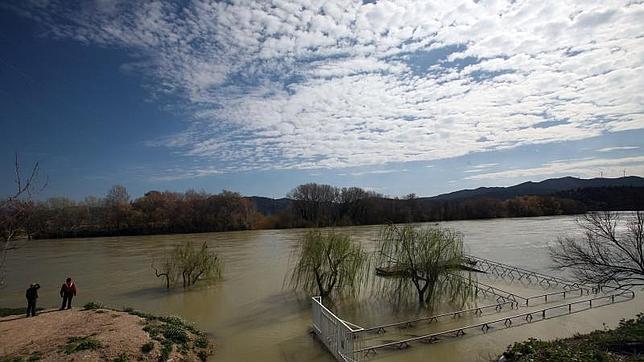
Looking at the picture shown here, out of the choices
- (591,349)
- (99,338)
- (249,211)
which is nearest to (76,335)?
(99,338)

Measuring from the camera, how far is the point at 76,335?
493 inches

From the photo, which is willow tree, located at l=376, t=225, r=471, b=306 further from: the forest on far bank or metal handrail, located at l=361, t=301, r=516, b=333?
the forest on far bank

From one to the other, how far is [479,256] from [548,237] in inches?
692

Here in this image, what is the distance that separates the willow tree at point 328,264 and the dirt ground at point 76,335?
793cm

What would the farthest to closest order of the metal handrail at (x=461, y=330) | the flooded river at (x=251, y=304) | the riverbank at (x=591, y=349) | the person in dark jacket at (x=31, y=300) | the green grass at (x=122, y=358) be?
the person in dark jacket at (x=31, y=300) < the flooded river at (x=251, y=304) < the metal handrail at (x=461, y=330) < the green grass at (x=122, y=358) < the riverbank at (x=591, y=349)

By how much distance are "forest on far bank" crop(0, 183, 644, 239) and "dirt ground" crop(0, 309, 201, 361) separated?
58933mm

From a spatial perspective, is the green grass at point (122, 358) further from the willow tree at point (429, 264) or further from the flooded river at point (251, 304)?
the willow tree at point (429, 264)

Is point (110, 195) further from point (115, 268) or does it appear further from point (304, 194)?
point (115, 268)

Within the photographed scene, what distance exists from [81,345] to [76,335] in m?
1.43

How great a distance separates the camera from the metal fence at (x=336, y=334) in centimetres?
1136

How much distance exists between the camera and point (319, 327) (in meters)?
14.0

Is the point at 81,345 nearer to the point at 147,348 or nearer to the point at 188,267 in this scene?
the point at 147,348

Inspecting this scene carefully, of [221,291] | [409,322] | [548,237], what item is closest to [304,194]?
[548,237]

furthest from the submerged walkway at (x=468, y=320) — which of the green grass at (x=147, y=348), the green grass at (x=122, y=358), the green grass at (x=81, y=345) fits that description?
the green grass at (x=81, y=345)
